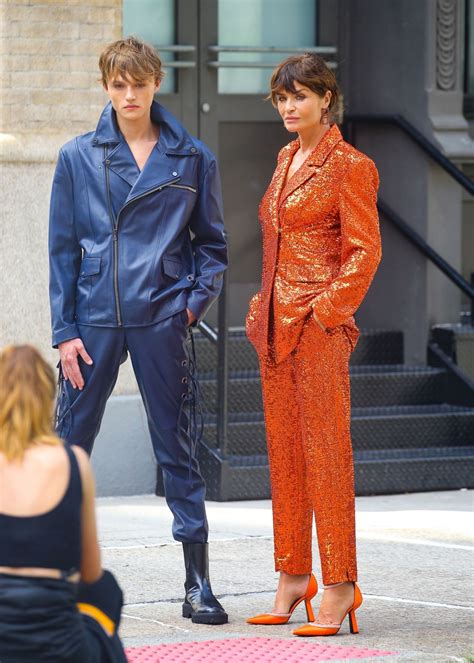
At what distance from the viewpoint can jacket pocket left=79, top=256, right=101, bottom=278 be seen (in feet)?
19.2

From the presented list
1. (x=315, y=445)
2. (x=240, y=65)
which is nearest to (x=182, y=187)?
(x=315, y=445)

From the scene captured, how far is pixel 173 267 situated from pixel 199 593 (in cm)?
119

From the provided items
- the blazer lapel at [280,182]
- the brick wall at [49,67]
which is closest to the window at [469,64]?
the brick wall at [49,67]

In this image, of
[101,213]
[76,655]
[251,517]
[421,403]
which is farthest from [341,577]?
[421,403]

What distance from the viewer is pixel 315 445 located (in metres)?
5.82

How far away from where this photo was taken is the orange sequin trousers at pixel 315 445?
5777 millimetres

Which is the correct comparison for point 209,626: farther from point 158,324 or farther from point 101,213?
point 101,213

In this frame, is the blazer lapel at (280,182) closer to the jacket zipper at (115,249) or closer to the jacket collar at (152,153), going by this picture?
the jacket collar at (152,153)

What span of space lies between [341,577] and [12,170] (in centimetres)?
394

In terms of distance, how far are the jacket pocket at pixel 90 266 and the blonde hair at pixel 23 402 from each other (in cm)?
203

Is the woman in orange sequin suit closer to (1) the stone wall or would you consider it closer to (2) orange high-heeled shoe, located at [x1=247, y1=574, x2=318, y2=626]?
(2) orange high-heeled shoe, located at [x1=247, y1=574, x2=318, y2=626]

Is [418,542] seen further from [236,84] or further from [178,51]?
[236,84]

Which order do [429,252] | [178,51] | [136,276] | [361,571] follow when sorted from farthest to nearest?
1. [178,51]
2. [429,252]
3. [361,571]
4. [136,276]

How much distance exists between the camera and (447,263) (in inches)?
408
